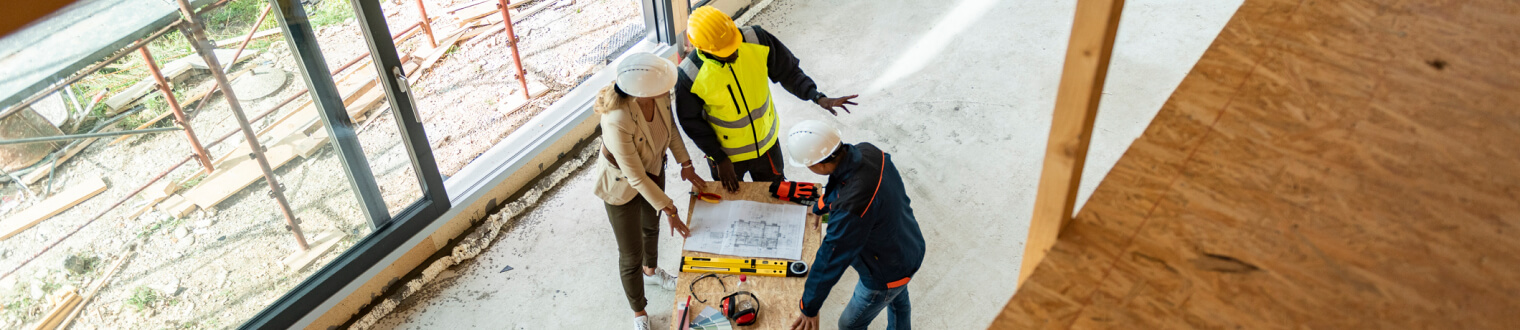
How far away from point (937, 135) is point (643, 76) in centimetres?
245

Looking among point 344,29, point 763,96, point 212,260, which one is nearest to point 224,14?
point 344,29

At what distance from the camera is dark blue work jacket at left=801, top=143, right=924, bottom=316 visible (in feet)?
9.07

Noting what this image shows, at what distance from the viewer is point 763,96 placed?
11.8 ft

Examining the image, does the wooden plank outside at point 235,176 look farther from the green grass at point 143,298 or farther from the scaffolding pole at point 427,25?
the scaffolding pole at point 427,25

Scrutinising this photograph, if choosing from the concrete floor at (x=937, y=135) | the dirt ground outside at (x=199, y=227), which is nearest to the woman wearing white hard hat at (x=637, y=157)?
the concrete floor at (x=937, y=135)

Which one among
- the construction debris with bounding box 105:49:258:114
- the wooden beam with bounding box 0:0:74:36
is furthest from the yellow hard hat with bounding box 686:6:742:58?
the wooden beam with bounding box 0:0:74:36

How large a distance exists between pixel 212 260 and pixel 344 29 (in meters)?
1.09

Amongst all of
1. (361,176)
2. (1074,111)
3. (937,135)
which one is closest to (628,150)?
(361,176)

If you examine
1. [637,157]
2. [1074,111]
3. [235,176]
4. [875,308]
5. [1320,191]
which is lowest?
[875,308]

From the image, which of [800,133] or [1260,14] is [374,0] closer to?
[800,133]

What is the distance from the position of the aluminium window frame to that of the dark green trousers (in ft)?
3.36

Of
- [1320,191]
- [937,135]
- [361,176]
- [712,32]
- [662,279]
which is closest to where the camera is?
[1320,191]

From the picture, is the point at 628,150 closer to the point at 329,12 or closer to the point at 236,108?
the point at 329,12

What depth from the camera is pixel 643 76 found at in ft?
9.78
